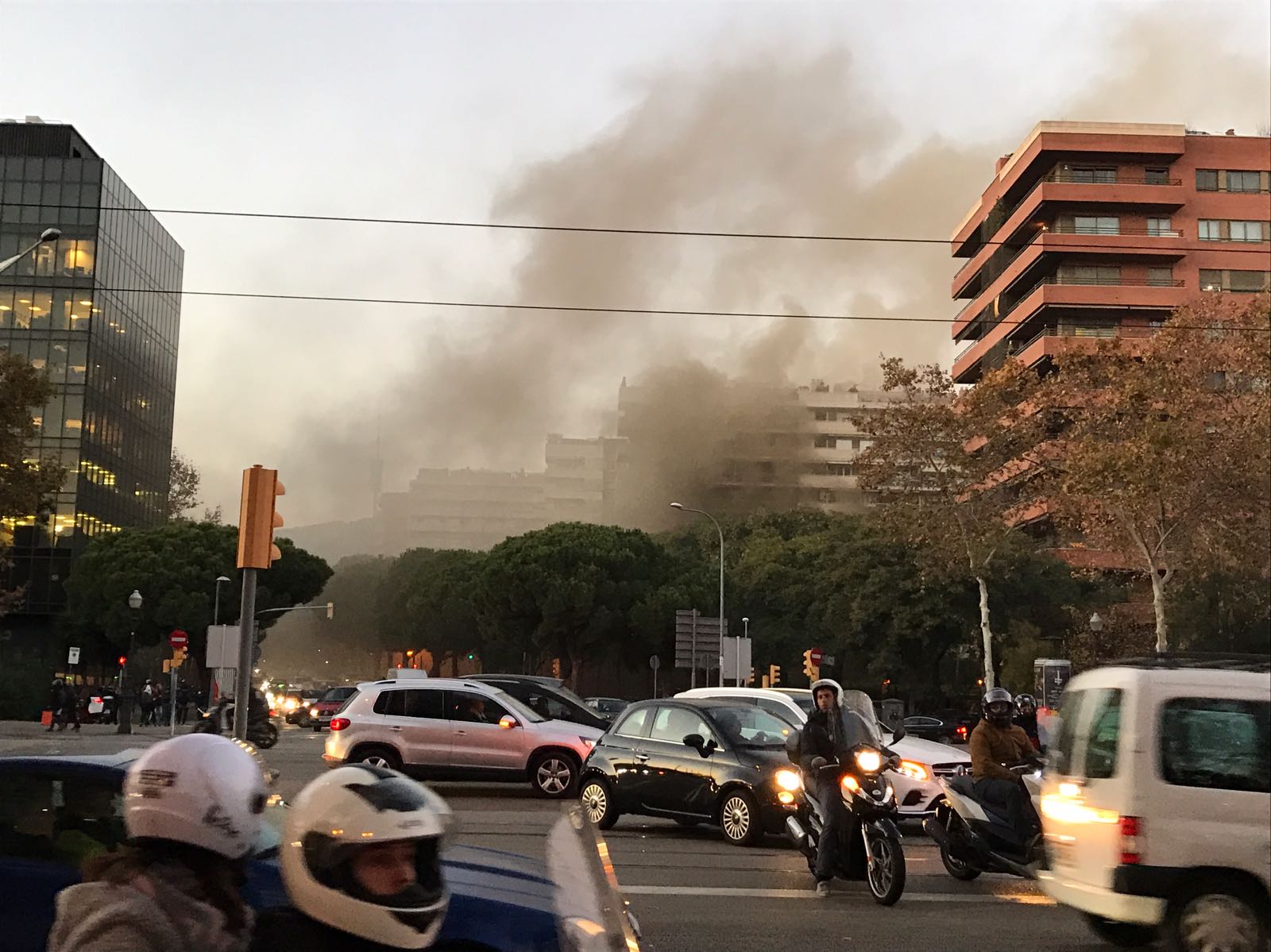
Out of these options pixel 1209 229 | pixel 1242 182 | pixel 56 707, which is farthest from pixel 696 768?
pixel 1242 182

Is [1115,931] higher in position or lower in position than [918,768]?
lower

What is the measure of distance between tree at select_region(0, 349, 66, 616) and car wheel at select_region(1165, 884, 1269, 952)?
27096 mm

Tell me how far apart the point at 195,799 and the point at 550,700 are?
19966mm

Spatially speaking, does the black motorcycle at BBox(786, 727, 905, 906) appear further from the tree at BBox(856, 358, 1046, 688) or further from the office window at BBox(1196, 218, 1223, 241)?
the office window at BBox(1196, 218, 1223, 241)

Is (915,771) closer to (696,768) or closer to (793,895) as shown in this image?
(696,768)

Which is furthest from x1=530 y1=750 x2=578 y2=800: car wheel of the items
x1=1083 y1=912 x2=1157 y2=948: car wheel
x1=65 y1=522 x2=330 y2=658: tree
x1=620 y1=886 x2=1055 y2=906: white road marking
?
x1=65 y1=522 x2=330 y2=658: tree

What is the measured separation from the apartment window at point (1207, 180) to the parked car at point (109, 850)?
72261mm

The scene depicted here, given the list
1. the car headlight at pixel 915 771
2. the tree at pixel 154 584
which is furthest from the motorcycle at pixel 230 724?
the tree at pixel 154 584

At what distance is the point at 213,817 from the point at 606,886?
99cm

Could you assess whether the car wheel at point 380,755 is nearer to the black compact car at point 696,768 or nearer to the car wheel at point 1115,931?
the black compact car at point 696,768

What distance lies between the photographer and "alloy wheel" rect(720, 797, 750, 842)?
13047 millimetres

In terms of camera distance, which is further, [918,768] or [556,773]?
[556,773]

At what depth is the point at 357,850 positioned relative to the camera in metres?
2.60

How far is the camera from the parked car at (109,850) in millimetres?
3139
